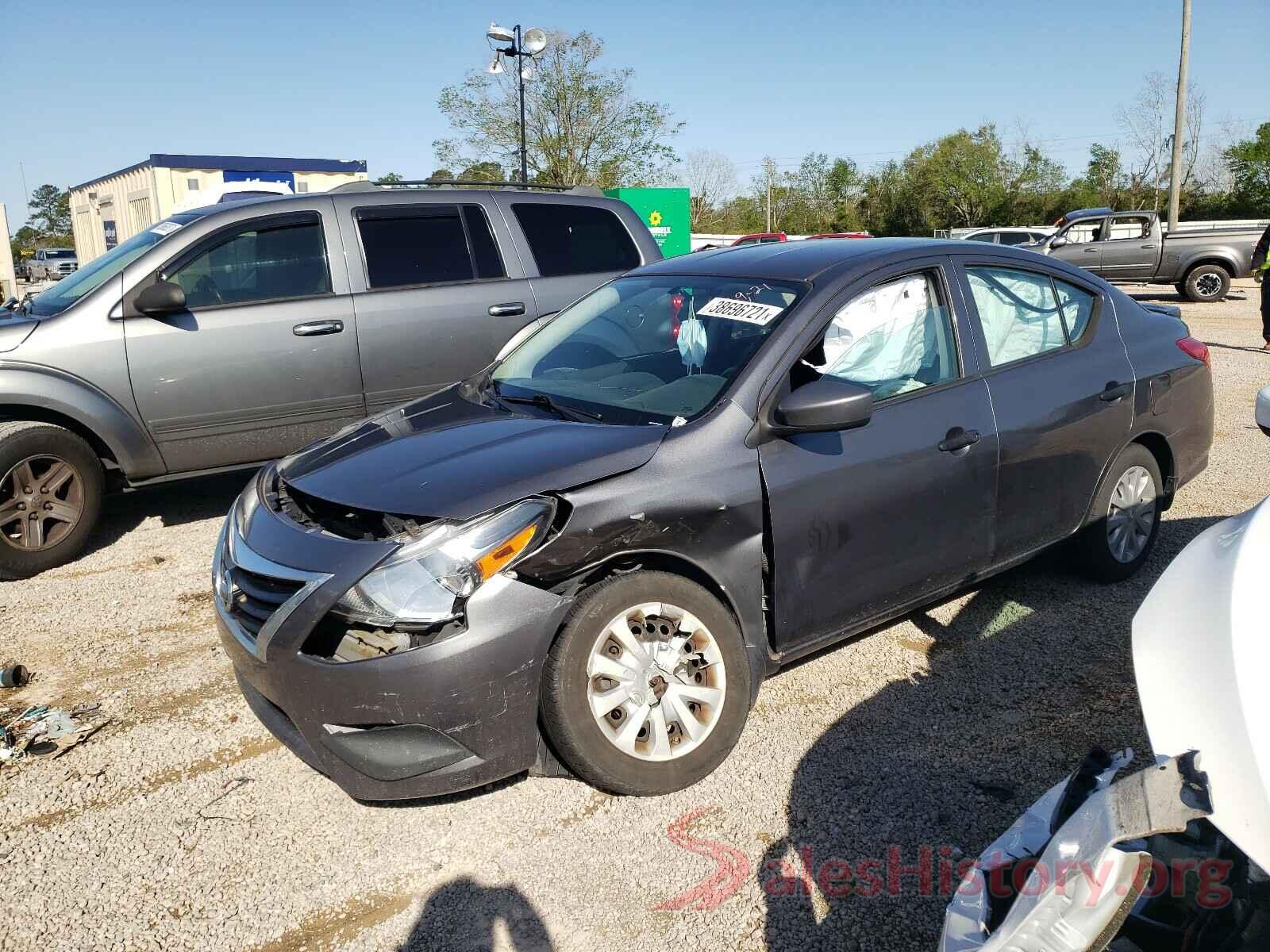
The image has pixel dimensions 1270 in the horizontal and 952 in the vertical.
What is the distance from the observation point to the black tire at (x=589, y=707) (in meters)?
2.72

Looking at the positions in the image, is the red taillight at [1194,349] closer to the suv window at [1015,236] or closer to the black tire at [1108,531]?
the black tire at [1108,531]

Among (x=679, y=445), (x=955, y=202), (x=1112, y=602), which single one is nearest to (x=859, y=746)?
A: (x=679, y=445)

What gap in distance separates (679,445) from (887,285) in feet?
3.92

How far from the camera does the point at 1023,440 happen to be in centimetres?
374

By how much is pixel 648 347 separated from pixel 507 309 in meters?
2.71

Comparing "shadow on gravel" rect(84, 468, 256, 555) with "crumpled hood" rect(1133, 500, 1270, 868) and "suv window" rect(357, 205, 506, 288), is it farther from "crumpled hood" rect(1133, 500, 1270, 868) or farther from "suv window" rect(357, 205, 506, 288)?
"crumpled hood" rect(1133, 500, 1270, 868)

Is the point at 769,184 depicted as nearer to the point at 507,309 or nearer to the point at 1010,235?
the point at 1010,235

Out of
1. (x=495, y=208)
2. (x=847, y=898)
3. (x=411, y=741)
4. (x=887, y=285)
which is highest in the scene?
(x=495, y=208)

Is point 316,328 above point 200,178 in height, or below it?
below

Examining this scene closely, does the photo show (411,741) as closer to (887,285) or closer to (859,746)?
(859,746)

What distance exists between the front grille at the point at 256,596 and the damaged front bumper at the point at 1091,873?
198cm

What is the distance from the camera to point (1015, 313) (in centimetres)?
403

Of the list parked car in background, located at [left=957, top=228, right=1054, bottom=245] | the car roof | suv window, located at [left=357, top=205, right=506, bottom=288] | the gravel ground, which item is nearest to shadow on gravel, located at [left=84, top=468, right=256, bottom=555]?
suv window, located at [left=357, top=205, right=506, bottom=288]

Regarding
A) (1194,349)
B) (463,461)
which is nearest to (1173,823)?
(463,461)
